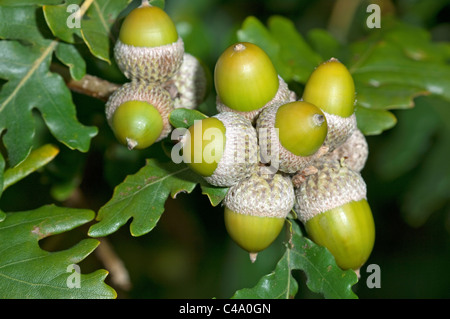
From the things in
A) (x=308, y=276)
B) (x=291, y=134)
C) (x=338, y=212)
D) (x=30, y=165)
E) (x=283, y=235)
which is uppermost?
(x=291, y=134)

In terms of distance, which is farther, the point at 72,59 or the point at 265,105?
Result: the point at 72,59

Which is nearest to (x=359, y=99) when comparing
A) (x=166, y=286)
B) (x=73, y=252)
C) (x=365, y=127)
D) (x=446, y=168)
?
(x=365, y=127)

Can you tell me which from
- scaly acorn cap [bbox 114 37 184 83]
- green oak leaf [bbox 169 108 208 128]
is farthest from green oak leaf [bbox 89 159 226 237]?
scaly acorn cap [bbox 114 37 184 83]

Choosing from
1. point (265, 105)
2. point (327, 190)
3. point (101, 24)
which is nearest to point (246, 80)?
point (265, 105)

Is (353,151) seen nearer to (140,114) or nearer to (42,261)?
(140,114)

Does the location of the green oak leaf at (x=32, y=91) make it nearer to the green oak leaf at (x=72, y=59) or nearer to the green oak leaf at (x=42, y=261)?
the green oak leaf at (x=72, y=59)

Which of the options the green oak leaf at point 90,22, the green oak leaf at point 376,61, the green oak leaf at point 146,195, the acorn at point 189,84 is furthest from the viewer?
the green oak leaf at point 376,61

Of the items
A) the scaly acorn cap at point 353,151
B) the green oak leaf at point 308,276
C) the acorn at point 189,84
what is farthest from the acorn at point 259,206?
the acorn at point 189,84
